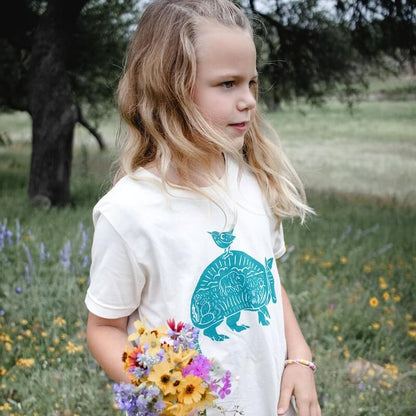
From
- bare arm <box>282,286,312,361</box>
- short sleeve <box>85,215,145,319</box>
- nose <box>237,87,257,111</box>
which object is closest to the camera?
short sleeve <box>85,215,145,319</box>

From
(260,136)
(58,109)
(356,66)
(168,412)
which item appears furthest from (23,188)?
(168,412)

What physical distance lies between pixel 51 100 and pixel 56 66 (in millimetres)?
386

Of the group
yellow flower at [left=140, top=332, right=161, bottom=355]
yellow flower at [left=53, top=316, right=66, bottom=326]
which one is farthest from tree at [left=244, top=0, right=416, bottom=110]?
yellow flower at [left=140, top=332, right=161, bottom=355]

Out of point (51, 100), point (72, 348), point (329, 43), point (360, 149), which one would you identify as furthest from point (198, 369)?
point (360, 149)

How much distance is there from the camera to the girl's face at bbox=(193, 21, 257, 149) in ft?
4.75

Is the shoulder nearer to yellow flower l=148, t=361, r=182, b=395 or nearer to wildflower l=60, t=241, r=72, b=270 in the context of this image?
yellow flower l=148, t=361, r=182, b=395

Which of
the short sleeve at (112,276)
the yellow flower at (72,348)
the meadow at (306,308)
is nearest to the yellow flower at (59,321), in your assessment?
the meadow at (306,308)

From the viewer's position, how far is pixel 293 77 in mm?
7512

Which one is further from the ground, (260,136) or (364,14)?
(364,14)

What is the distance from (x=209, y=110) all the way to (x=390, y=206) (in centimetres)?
677

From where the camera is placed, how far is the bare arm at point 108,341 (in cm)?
136

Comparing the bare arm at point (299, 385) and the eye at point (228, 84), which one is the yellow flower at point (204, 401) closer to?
the bare arm at point (299, 385)

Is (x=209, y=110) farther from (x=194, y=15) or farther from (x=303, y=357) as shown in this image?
(x=303, y=357)

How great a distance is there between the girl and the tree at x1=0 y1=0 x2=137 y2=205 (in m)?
3.87
